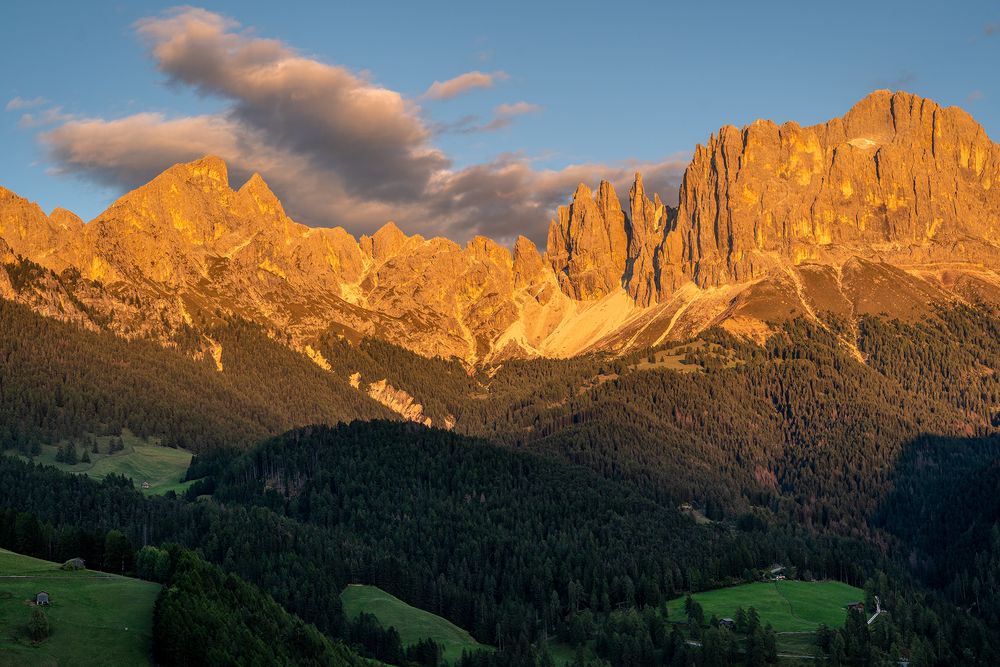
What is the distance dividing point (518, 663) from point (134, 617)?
3005 inches

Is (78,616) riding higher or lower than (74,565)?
lower

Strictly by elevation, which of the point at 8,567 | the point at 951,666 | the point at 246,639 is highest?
the point at 8,567

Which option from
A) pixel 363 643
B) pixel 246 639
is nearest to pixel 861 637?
pixel 363 643

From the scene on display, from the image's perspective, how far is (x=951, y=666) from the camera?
628ft

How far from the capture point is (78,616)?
127438 millimetres

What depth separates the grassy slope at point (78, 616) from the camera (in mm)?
117938

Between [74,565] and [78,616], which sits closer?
[78,616]

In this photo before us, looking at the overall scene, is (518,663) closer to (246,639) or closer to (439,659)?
(439,659)

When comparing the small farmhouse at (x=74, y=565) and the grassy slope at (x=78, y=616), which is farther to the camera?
the small farmhouse at (x=74, y=565)

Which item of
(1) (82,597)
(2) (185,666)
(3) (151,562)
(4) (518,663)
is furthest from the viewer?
(4) (518,663)

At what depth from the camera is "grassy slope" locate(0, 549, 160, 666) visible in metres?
118

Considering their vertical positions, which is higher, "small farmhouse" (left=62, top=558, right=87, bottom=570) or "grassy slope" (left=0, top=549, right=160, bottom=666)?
"small farmhouse" (left=62, top=558, right=87, bottom=570)

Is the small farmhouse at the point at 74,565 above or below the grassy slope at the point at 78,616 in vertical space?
above

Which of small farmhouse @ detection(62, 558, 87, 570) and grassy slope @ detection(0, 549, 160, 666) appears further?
small farmhouse @ detection(62, 558, 87, 570)
